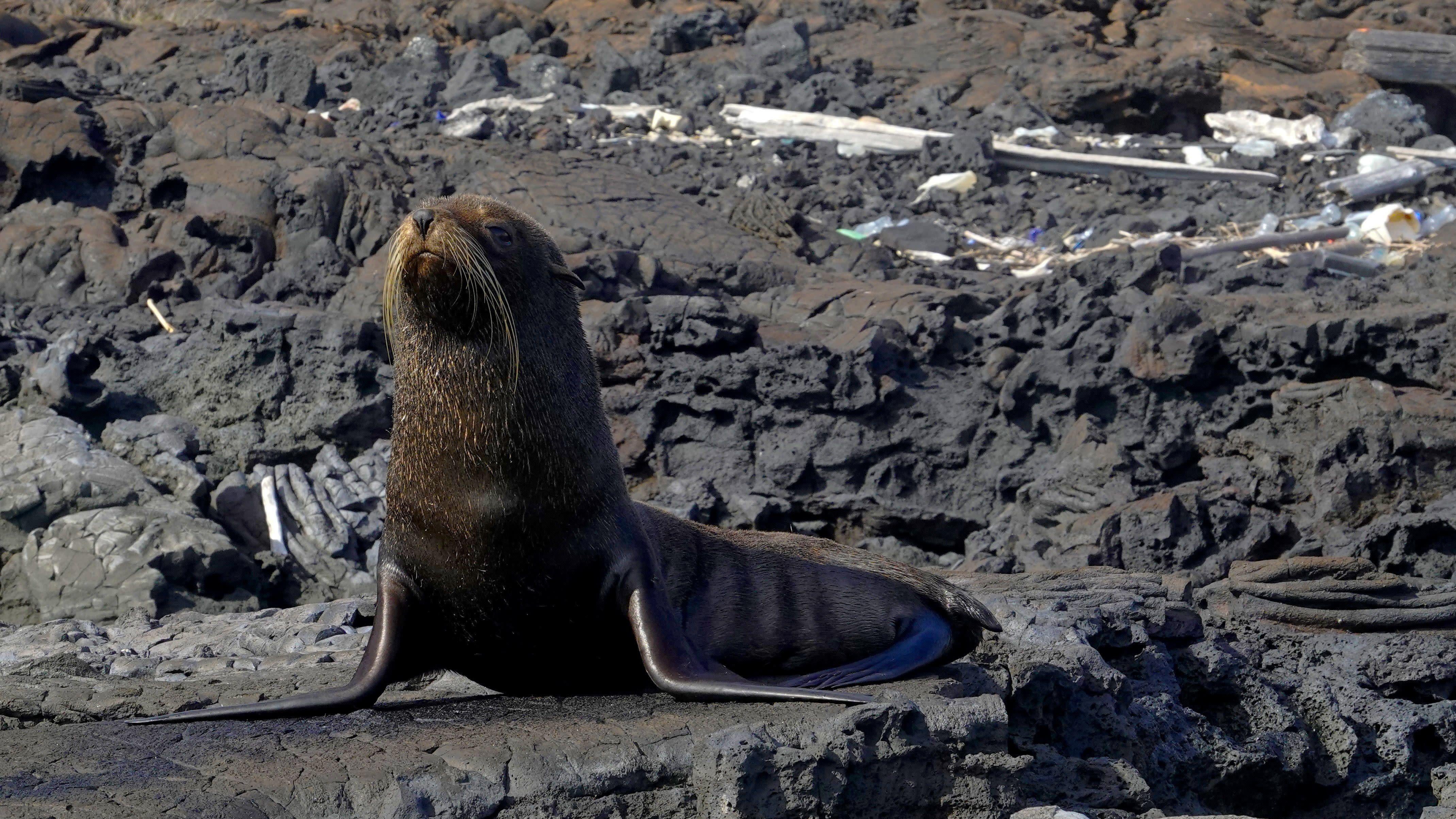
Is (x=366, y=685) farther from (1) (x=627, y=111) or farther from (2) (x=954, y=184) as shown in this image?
(1) (x=627, y=111)

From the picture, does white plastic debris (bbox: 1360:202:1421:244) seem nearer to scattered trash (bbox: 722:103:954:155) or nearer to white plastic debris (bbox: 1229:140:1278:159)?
white plastic debris (bbox: 1229:140:1278:159)

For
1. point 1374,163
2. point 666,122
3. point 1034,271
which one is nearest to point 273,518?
point 1034,271

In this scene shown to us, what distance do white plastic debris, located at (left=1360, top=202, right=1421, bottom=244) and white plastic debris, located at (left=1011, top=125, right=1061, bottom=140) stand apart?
5.60 metres

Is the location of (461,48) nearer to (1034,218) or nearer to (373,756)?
(1034,218)

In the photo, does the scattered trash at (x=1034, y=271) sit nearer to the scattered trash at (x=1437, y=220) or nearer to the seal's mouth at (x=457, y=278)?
the scattered trash at (x=1437, y=220)

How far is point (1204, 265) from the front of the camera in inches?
563

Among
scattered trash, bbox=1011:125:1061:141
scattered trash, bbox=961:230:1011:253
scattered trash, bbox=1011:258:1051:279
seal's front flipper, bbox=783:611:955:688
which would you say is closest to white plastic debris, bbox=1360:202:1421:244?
scattered trash, bbox=1011:258:1051:279

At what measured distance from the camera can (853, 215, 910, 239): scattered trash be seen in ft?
55.8

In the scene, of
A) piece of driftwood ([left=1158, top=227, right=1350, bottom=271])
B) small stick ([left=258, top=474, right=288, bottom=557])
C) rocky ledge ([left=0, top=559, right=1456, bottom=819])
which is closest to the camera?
rocky ledge ([left=0, top=559, right=1456, bottom=819])

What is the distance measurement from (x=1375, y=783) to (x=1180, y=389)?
4827 millimetres

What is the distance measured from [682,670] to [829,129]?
1721cm

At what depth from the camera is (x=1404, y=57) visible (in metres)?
22.9

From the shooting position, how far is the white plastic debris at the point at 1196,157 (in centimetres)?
1938

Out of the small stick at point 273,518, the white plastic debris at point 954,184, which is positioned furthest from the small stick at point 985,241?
the small stick at point 273,518
